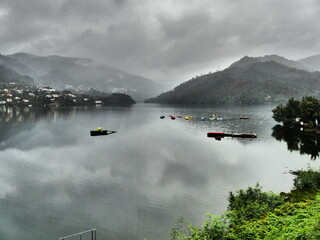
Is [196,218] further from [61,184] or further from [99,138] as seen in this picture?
[99,138]

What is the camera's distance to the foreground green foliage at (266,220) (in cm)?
1313

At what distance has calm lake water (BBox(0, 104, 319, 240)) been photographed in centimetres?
3547

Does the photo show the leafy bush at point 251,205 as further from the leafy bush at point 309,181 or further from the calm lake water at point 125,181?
the leafy bush at point 309,181

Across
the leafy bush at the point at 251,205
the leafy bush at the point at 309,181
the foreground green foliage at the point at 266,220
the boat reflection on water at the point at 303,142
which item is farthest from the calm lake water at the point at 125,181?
the foreground green foliage at the point at 266,220

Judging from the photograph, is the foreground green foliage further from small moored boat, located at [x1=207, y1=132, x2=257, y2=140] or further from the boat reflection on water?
small moored boat, located at [x1=207, y1=132, x2=257, y2=140]

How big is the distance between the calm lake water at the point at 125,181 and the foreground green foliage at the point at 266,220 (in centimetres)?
1016

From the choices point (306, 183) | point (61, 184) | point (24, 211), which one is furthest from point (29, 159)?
point (306, 183)

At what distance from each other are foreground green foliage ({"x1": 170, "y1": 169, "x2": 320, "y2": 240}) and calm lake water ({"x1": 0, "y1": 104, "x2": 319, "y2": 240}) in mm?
10155

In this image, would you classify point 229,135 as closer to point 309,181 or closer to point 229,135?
point 229,135

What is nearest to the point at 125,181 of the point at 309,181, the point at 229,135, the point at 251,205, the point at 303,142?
the point at 251,205

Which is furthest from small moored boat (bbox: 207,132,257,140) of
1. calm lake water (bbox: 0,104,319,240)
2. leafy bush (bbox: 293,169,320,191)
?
leafy bush (bbox: 293,169,320,191)

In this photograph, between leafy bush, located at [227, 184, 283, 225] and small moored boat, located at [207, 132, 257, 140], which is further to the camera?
small moored boat, located at [207, 132, 257, 140]

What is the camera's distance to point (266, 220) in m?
17.6

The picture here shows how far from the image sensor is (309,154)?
73.1 metres
